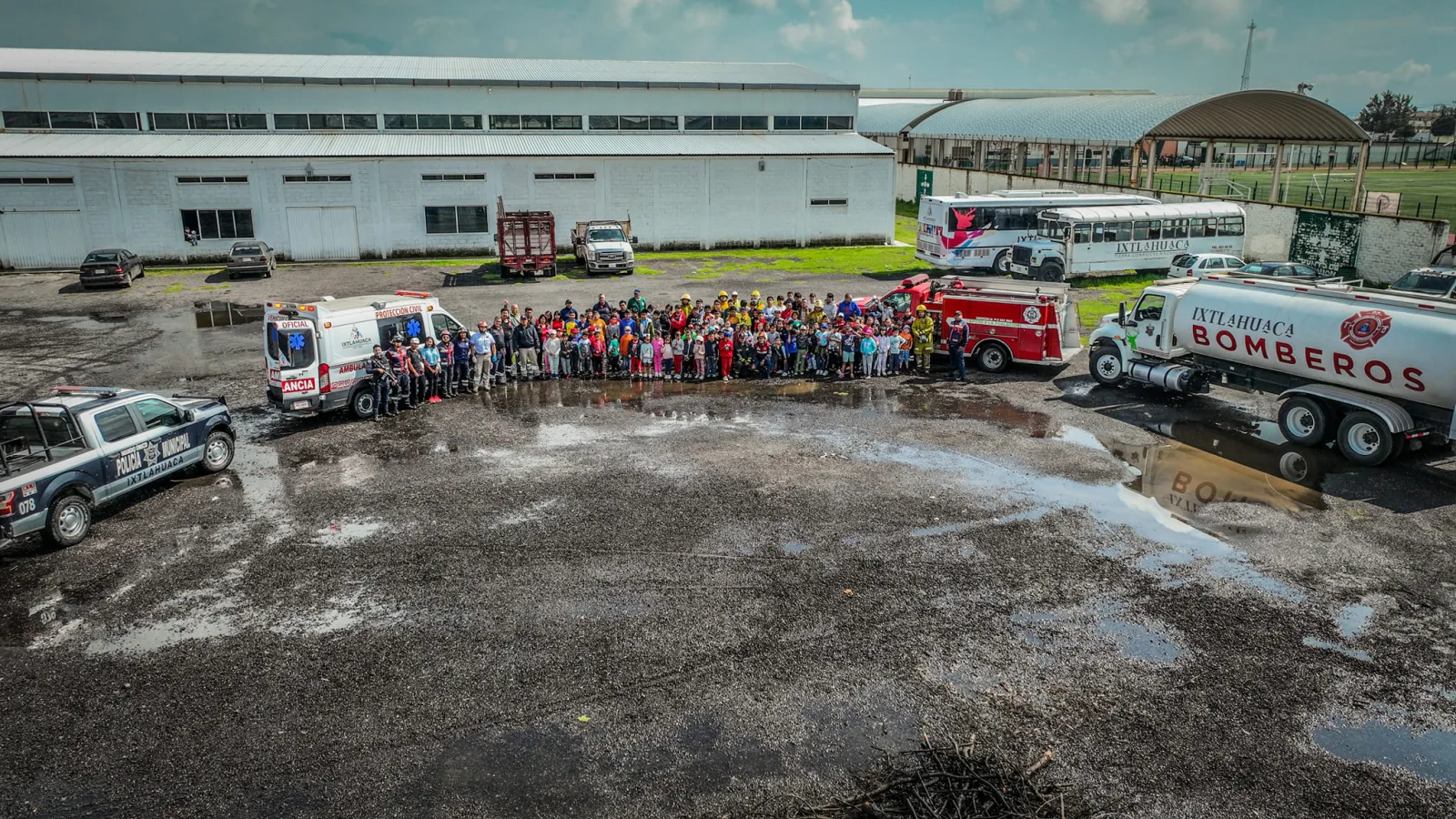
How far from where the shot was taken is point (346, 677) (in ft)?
32.2

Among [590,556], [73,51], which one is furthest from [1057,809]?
[73,51]

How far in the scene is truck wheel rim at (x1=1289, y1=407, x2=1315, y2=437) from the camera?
17.1 meters

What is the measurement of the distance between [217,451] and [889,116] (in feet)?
232

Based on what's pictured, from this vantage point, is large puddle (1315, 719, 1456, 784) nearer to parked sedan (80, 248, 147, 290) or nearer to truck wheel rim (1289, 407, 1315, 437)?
truck wheel rim (1289, 407, 1315, 437)

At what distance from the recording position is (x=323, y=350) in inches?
723

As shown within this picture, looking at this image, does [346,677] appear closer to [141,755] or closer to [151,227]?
[141,755]

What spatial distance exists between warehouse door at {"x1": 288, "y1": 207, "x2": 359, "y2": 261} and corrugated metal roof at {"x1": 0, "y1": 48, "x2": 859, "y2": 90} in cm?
825

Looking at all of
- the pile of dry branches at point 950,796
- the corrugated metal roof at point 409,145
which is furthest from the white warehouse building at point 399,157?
the pile of dry branches at point 950,796

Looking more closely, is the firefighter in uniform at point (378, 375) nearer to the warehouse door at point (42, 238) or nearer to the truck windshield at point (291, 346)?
the truck windshield at point (291, 346)

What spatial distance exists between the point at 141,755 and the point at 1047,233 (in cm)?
3222

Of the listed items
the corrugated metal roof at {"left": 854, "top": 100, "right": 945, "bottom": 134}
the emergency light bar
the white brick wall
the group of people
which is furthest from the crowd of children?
the corrugated metal roof at {"left": 854, "top": 100, "right": 945, "bottom": 134}

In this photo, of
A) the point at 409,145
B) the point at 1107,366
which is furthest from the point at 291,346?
the point at 409,145

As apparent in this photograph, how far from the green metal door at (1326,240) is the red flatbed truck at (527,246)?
28.6m

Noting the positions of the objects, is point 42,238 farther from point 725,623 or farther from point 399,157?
point 725,623
